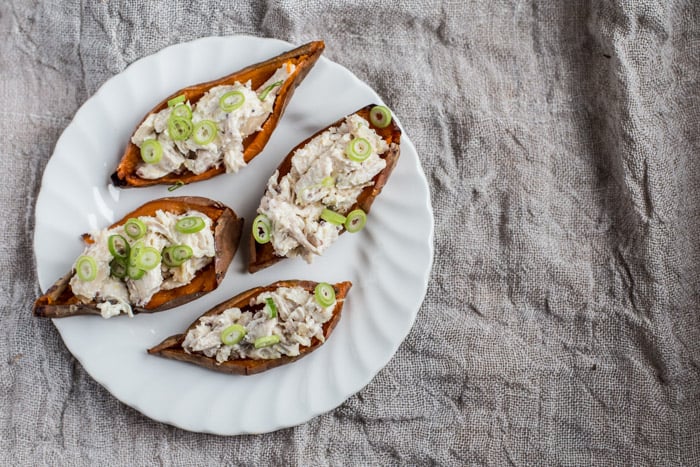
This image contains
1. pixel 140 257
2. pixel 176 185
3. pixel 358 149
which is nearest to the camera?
pixel 140 257

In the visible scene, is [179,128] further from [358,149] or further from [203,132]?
[358,149]

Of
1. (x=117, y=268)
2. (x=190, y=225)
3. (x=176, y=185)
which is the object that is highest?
(x=176, y=185)

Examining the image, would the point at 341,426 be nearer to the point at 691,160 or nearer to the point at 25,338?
the point at 25,338

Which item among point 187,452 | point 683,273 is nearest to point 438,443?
point 187,452

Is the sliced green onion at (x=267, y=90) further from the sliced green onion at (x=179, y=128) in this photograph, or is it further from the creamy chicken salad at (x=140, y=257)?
the creamy chicken salad at (x=140, y=257)

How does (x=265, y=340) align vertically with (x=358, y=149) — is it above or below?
below

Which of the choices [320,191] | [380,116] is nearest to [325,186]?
[320,191]

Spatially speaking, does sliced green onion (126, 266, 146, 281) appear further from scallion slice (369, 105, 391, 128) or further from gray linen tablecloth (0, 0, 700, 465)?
scallion slice (369, 105, 391, 128)
